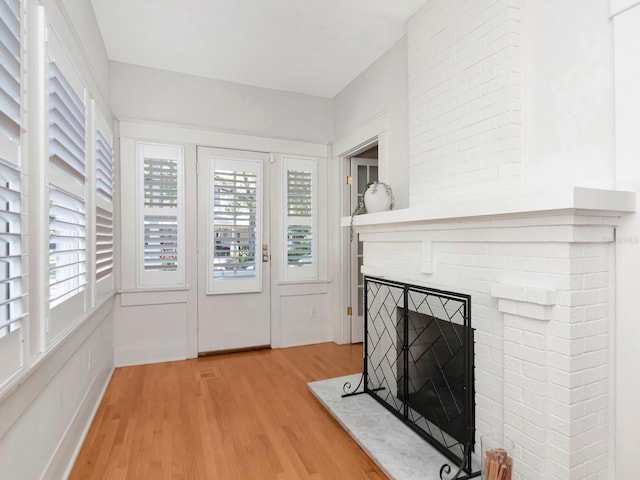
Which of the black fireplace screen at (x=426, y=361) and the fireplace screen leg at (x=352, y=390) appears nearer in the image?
the black fireplace screen at (x=426, y=361)

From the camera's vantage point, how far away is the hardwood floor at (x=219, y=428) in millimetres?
1888

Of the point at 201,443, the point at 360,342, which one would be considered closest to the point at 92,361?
the point at 201,443

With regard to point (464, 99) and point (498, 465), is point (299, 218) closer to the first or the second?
point (464, 99)

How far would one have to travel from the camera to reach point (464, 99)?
214 cm

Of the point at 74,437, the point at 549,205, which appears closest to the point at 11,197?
the point at 74,437

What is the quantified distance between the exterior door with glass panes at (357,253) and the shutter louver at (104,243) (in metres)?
2.39

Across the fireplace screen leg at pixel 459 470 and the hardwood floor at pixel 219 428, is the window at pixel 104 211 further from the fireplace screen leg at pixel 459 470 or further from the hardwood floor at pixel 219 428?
the fireplace screen leg at pixel 459 470

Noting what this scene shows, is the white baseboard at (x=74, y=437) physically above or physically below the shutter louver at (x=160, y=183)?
below

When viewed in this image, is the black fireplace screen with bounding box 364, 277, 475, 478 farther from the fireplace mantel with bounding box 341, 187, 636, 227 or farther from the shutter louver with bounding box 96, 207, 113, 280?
the shutter louver with bounding box 96, 207, 113, 280

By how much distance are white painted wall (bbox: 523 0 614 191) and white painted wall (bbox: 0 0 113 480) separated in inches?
87.1

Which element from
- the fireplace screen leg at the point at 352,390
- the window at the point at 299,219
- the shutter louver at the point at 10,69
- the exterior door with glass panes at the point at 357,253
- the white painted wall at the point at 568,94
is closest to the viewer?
the shutter louver at the point at 10,69

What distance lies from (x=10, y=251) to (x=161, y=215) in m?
2.35

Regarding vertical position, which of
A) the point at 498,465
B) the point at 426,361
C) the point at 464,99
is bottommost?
the point at 498,465

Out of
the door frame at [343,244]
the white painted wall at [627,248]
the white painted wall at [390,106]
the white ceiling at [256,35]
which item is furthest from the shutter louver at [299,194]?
the white painted wall at [627,248]
